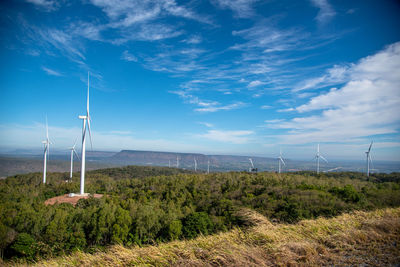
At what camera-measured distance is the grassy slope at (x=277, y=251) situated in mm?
5965

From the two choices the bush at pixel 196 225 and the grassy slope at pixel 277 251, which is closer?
the grassy slope at pixel 277 251

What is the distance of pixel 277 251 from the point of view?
643cm

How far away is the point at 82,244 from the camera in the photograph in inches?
1587

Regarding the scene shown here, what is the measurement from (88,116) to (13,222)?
2459 centimetres

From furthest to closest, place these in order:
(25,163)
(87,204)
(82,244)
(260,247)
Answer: (25,163) < (87,204) < (82,244) < (260,247)

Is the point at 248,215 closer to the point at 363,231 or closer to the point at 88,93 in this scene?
the point at 363,231

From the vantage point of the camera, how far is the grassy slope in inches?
235

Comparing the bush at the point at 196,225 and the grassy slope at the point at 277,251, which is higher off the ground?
the grassy slope at the point at 277,251

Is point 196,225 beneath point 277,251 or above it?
beneath

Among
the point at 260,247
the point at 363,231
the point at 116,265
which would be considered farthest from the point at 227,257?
the point at 363,231

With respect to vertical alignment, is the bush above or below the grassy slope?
below

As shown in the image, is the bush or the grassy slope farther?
the bush

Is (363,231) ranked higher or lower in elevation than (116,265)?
higher

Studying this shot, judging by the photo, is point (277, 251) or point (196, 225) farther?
point (196, 225)
